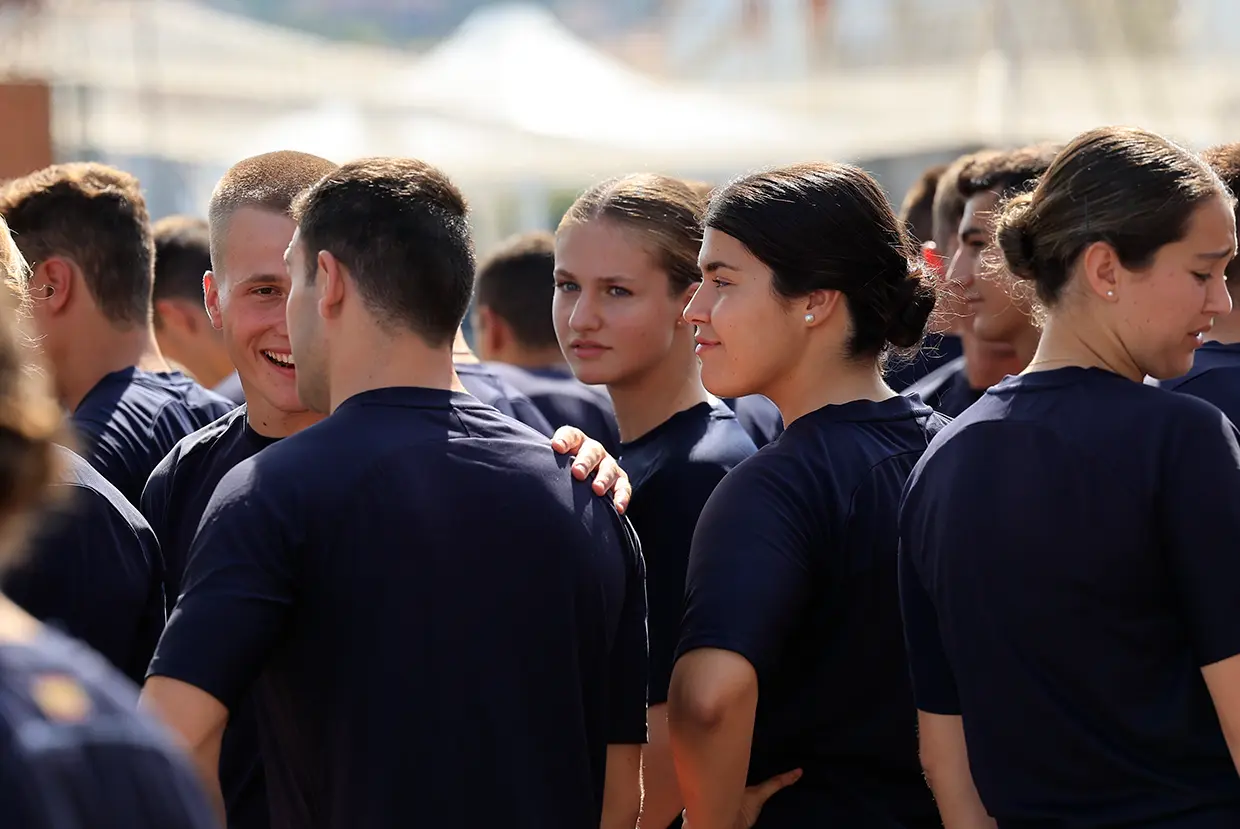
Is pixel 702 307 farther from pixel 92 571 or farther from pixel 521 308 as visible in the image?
pixel 521 308

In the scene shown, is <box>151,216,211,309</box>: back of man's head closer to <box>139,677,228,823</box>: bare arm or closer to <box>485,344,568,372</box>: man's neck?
<box>485,344,568,372</box>: man's neck

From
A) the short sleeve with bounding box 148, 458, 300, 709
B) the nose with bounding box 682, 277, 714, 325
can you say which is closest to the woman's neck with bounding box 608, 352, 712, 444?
the nose with bounding box 682, 277, 714, 325

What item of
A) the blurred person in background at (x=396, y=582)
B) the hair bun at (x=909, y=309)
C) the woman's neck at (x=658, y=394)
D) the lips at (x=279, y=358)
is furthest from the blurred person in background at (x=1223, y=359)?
the lips at (x=279, y=358)

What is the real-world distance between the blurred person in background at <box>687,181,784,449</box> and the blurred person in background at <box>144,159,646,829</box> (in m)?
1.80

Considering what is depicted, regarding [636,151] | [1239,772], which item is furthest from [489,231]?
[1239,772]

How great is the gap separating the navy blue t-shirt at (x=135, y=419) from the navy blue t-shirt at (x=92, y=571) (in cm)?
95

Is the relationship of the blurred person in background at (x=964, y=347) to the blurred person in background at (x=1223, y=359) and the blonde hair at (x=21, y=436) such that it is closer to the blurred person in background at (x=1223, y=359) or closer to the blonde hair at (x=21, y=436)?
the blurred person in background at (x=1223, y=359)

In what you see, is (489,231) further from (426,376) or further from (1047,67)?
(426,376)

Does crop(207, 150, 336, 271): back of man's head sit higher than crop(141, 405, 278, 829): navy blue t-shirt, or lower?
higher

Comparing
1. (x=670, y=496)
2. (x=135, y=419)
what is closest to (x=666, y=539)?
(x=670, y=496)

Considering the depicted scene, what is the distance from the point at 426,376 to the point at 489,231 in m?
10.3

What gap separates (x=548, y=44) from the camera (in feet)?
44.8

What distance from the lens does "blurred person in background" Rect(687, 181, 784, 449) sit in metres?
4.27

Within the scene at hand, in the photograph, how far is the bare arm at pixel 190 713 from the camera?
2.10 m
